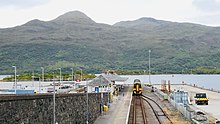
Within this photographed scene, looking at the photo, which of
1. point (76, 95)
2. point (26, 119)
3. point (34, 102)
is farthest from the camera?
point (76, 95)

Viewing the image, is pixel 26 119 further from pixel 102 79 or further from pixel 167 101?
pixel 167 101

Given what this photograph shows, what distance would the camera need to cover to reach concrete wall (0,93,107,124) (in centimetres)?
1461

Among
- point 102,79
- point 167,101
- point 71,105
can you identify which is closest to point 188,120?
point 102,79

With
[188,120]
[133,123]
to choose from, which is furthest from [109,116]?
[188,120]

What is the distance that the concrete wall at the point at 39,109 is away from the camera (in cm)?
1461

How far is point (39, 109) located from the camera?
18.2 meters

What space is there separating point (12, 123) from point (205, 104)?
59.5m

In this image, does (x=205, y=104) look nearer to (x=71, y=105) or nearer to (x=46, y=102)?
(x=71, y=105)

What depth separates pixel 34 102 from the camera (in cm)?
1753

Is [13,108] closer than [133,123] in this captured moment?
Yes

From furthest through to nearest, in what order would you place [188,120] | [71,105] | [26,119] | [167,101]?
[167,101]
[188,120]
[71,105]
[26,119]

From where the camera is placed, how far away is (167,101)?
69750 millimetres

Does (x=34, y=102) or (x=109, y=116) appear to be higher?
(x=34, y=102)

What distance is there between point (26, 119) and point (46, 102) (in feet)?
9.73
